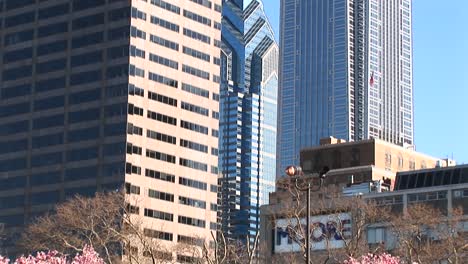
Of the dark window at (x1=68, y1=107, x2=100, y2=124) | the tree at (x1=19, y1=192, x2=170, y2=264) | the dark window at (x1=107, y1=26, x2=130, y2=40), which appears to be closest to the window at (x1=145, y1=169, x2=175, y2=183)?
the dark window at (x1=68, y1=107, x2=100, y2=124)

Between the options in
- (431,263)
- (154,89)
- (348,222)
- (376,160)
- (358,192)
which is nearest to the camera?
(431,263)

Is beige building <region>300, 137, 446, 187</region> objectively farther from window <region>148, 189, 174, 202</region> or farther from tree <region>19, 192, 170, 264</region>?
tree <region>19, 192, 170, 264</region>

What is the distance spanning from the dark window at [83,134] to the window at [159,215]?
53.6 feet

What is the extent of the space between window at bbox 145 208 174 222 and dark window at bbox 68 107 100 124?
63.5ft

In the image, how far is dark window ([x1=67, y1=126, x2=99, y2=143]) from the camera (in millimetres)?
196750

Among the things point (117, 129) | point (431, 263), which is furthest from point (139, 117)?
point (431, 263)

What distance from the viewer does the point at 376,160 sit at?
609ft

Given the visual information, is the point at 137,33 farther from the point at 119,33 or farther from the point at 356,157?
the point at 356,157

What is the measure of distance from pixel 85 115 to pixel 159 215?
2250 cm

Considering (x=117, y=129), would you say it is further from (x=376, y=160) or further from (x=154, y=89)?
(x=376, y=160)

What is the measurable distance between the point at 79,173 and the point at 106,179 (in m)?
6.86

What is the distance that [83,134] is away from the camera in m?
198

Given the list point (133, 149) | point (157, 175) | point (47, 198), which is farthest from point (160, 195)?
point (47, 198)

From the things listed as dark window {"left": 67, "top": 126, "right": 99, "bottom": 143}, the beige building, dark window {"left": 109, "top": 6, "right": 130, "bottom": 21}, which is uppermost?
dark window {"left": 109, "top": 6, "right": 130, "bottom": 21}
